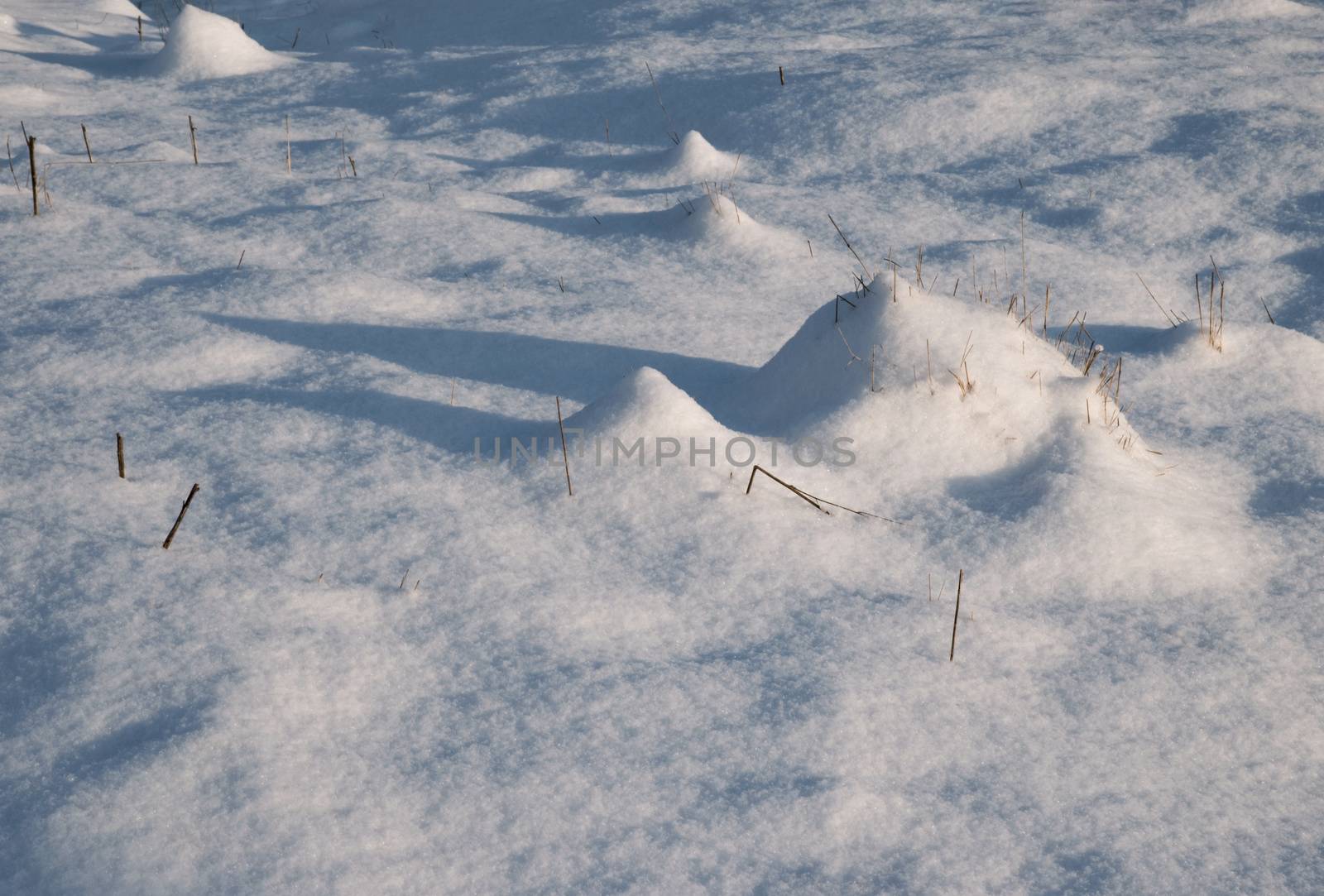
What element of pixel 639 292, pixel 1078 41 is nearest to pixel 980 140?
pixel 1078 41

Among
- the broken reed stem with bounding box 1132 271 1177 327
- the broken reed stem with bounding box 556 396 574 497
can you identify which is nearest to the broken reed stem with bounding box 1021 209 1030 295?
the broken reed stem with bounding box 1132 271 1177 327

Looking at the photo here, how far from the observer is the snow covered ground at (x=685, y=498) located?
1.63 metres

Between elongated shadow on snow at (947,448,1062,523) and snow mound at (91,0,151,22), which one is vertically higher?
snow mound at (91,0,151,22)

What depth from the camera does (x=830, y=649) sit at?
6.55 ft

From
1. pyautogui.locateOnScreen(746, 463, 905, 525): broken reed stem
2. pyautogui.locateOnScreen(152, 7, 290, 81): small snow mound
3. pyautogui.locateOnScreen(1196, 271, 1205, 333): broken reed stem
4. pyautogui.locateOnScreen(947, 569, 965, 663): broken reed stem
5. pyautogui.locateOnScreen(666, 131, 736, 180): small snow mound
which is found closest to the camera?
pyautogui.locateOnScreen(947, 569, 965, 663): broken reed stem

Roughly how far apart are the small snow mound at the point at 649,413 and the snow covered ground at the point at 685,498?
0.04ft

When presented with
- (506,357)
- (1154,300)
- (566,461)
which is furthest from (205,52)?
(1154,300)

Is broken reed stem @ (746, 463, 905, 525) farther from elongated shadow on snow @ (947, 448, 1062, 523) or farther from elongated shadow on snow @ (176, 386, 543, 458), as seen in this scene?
elongated shadow on snow @ (176, 386, 543, 458)

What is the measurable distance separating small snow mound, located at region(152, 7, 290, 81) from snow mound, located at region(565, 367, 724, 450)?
4457mm

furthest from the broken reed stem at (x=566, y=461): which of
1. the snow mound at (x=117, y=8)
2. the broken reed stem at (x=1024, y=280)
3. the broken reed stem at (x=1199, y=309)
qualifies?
the snow mound at (x=117, y=8)

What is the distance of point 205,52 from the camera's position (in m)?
5.75

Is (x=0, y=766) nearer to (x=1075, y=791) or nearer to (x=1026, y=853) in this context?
(x=1026, y=853)

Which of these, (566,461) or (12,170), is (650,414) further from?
Result: (12,170)

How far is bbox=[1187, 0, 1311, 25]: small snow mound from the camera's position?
17.7ft
